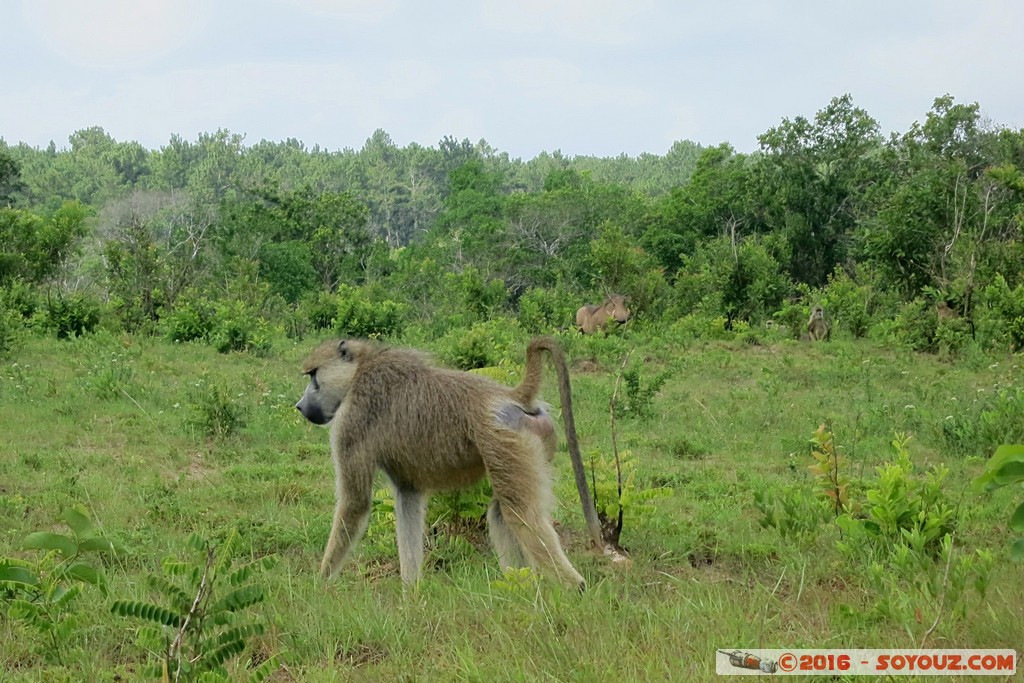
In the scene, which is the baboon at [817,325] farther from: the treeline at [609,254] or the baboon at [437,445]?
the baboon at [437,445]

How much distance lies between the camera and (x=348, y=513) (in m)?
4.15

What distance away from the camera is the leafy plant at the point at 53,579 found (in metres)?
3.00

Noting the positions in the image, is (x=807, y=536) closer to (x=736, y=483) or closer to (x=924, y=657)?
(x=924, y=657)

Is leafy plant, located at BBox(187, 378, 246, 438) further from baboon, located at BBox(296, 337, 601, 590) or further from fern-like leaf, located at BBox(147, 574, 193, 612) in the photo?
fern-like leaf, located at BBox(147, 574, 193, 612)

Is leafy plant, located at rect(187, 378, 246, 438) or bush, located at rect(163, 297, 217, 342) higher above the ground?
bush, located at rect(163, 297, 217, 342)

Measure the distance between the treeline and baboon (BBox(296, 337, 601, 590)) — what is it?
240 inches

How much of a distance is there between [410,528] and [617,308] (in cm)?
1268

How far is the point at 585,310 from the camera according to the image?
55.6 ft

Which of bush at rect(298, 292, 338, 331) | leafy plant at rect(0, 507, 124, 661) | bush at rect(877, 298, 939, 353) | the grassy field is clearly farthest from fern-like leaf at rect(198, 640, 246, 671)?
bush at rect(298, 292, 338, 331)

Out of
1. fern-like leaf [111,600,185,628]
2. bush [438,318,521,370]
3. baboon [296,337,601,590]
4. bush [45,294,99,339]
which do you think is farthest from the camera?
bush [45,294,99,339]

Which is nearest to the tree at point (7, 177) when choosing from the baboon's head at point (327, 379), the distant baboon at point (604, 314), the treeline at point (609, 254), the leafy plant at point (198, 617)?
the treeline at point (609, 254)

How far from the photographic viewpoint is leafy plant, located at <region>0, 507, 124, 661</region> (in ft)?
9.84

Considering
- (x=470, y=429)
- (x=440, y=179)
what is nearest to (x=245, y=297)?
(x=470, y=429)

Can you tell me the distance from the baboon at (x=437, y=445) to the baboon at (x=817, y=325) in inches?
461
